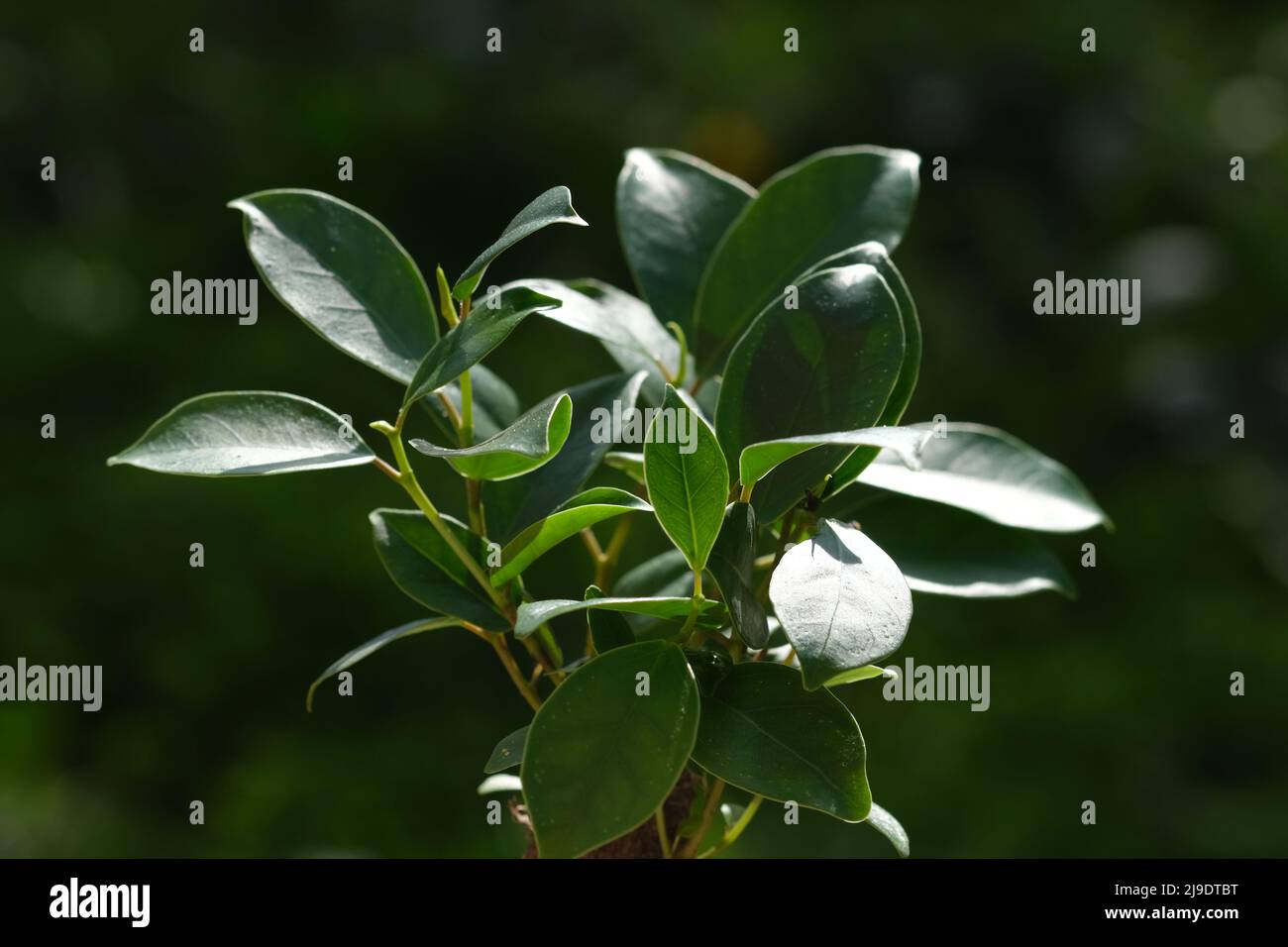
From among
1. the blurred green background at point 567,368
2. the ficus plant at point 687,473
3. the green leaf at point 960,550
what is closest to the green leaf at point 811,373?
the ficus plant at point 687,473

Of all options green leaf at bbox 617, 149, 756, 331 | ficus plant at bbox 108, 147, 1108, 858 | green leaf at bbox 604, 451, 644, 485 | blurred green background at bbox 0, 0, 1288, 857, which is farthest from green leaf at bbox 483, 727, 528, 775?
blurred green background at bbox 0, 0, 1288, 857

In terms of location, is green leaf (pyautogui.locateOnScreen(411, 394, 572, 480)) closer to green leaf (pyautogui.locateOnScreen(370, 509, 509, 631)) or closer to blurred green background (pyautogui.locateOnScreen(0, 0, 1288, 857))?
green leaf (pyautogui.locateOnScreen(370, 509, 509, 631))

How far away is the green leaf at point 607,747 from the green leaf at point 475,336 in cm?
11

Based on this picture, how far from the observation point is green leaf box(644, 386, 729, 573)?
1.40ft

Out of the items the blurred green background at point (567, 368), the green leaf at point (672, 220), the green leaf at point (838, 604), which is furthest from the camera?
the blurred green background at point (567, 368)

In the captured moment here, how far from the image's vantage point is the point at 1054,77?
216cm

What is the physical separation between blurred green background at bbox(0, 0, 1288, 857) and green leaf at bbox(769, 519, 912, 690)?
1.19 meters

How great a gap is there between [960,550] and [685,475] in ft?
0.64

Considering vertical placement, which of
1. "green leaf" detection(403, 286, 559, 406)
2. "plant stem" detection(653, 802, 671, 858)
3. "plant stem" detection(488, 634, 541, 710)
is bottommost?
"plant stem" detection(653, 802, 671, 858)

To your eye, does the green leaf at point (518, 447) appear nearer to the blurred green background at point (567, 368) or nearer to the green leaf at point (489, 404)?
the green leaf at point (489, 404)

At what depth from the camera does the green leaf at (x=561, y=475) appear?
0.52 m
